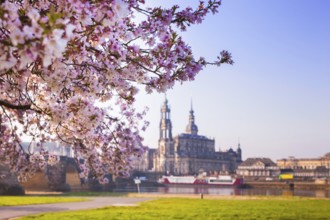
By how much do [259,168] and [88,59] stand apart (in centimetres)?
17263

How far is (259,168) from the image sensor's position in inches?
6821

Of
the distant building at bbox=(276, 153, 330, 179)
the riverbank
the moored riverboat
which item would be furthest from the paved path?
the distant building at bbox=(276, 153, 330, 179)

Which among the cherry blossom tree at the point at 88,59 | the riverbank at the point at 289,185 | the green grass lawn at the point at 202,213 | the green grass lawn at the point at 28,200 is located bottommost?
the riverbank at the point at 289,185

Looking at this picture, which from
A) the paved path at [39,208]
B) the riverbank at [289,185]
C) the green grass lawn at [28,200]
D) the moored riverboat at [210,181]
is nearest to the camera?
the paved path at [39,208]

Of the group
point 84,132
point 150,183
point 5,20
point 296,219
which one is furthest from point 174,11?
point 150,183

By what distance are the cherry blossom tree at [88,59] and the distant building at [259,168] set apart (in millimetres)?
164288

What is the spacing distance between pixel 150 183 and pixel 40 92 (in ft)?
410

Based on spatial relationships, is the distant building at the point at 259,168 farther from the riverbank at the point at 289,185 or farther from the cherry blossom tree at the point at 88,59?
the cherry blossom tree at the point at 88,59

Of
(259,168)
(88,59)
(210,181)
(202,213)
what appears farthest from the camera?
(259,168)

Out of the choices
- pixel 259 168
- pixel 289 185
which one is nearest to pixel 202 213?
pixel 289 185

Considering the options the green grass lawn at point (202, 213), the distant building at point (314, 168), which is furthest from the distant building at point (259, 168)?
the green grass lawn at point (202, 213)

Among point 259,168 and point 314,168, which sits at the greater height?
point 259,168

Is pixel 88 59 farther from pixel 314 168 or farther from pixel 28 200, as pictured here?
pixel 314 168

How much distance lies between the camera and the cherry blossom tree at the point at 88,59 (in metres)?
3.64
